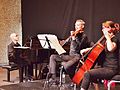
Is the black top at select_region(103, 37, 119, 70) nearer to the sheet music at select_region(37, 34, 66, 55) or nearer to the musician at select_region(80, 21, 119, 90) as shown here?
the musician at select_region(80, 21, 119, 90)

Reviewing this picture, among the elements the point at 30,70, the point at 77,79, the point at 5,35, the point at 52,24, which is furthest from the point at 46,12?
the point at 77,79

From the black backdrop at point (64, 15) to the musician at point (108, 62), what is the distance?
2.86 m

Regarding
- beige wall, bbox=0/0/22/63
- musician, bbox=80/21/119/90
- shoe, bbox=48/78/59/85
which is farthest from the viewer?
beige wall, bbox=0/0/22/63

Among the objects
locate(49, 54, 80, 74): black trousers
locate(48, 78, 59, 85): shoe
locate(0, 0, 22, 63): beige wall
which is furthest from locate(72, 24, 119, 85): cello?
locate(0, 0, 22, 63): beige wall

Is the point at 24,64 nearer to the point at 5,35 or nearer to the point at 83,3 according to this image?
the point at 83,3

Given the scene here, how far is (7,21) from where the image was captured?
29.1 feet

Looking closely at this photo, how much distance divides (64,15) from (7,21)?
205cm

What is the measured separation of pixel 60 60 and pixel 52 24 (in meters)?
2.94

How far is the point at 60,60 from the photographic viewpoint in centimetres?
520

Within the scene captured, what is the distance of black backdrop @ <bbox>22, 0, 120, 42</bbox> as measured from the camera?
6.90 metres

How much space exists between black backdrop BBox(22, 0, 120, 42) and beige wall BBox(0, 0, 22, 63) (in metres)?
0.25

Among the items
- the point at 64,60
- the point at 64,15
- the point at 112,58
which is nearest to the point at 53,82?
the point at 64,60

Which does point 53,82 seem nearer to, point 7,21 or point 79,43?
point 79,43

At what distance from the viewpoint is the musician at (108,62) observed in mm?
3785
